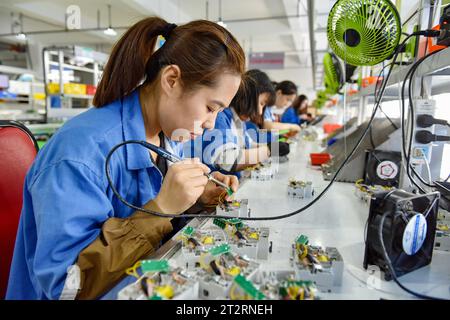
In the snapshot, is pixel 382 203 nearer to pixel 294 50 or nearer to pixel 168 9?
pixel 168 9

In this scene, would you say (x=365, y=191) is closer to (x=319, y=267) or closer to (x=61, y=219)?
(x=319, y=267)

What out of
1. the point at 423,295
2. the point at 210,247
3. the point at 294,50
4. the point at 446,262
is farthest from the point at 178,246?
the point at 294,50

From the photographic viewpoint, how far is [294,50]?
10.9 meters

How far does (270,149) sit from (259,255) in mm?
1574

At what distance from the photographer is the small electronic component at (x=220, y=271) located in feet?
1.74

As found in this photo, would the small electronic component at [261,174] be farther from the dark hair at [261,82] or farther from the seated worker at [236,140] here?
the dark hair at [261,82]

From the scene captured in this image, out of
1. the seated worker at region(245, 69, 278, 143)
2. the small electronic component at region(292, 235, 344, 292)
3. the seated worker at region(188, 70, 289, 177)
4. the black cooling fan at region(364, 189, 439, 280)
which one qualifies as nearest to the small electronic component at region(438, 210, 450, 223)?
the black cooling fan at region(364, 189, 439, 280)

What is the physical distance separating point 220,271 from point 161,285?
0.36ft

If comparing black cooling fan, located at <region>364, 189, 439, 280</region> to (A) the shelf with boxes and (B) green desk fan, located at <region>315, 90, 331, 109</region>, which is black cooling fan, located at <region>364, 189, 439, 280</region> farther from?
(A) the shelf with boxes

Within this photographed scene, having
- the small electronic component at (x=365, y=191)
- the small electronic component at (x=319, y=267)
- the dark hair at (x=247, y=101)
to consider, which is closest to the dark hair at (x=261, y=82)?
the dark hair at (x=247, y=101)

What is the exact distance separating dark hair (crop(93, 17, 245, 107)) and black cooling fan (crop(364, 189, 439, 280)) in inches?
21.8

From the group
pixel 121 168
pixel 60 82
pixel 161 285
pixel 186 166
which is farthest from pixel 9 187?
pixel 60 82
